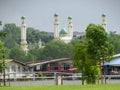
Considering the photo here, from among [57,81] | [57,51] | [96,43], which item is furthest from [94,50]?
[57,51]

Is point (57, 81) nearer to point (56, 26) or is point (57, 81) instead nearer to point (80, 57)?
point (80, 57)

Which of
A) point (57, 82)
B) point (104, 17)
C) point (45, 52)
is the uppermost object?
point (104, 17)

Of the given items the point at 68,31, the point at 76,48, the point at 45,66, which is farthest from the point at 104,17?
the point at 76,48

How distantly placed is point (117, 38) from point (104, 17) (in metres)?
28.1

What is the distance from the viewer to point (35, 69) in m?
84.0

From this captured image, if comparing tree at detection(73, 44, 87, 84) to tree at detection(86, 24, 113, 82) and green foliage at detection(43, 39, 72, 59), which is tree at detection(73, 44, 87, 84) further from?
green foliage at detection(43, 39, 72, 59)

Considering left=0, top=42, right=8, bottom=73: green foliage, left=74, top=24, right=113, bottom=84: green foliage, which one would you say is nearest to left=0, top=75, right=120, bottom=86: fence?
left=0, top=42, right=8, bottom=73: green foliage

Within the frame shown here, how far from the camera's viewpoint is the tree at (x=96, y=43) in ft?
134

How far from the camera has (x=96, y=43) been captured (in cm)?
4088

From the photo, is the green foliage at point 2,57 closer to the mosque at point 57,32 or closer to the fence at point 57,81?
the fence at point 57,81

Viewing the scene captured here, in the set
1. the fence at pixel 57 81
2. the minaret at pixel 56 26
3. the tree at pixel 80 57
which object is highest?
the minaret at pixel 56 26

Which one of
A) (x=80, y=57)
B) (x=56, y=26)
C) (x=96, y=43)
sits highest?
(x=56, y=26)

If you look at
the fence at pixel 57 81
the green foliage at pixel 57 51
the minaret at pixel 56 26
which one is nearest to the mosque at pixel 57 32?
the minaret at pixel 56 26

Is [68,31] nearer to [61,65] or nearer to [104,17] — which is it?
[104,17]
